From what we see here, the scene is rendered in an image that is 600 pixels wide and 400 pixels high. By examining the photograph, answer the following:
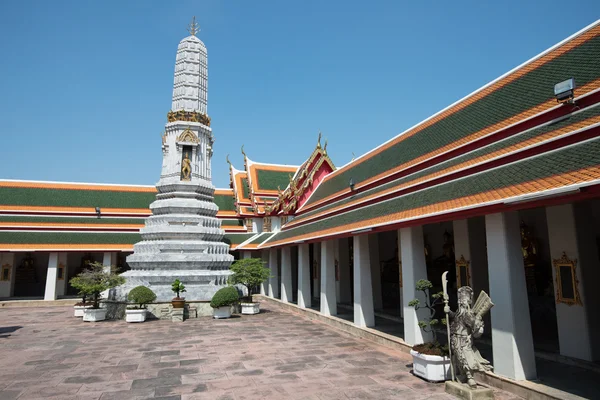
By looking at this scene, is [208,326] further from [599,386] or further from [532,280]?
[599,386]

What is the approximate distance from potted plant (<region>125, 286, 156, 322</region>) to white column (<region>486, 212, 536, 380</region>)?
47.3 ft

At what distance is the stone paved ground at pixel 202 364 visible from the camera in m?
7.61

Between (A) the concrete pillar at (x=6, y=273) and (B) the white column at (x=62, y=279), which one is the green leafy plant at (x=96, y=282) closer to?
(B) the white column at (x=62, y=279)

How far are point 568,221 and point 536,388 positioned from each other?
3.88 meters

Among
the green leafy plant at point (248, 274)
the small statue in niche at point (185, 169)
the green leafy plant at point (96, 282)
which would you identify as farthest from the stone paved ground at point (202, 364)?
the small statue in niche at point (185, 169)

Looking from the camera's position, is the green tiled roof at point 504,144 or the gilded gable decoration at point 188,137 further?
the gilded gable decoration at point 188,137

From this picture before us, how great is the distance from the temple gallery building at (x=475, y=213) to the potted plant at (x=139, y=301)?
698 centimetres

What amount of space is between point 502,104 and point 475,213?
5.53 m

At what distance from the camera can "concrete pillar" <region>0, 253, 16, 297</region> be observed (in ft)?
86.5

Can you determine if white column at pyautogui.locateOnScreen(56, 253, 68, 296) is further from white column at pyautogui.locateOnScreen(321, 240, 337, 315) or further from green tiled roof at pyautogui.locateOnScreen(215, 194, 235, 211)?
white column at pyautogui.locateOnScreen(321, 240, 337, 315)

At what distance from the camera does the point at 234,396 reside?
7.32m

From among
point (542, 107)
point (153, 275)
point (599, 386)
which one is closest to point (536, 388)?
point (599, 386)

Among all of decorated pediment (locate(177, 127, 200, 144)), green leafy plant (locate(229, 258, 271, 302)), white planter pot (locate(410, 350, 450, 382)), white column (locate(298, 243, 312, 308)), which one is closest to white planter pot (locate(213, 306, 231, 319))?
green leafy plant (locate(229, 258, 271, 302))

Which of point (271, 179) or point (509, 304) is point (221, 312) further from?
point (271, 179)
